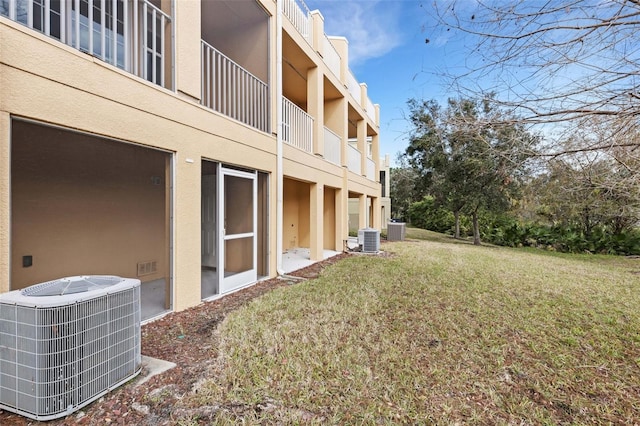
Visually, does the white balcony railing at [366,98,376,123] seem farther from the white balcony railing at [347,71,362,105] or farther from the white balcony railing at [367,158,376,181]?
the white balcony railing at [367,158,376,181]

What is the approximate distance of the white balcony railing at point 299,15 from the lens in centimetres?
750

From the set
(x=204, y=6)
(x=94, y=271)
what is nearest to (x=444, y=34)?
(x=204, y=6)

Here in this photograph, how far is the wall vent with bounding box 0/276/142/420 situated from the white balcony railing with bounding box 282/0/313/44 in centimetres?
718

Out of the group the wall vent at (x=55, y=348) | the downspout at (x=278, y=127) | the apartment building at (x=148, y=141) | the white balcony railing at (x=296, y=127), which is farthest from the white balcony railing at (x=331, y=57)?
the wall vent at (x=55, y=348)

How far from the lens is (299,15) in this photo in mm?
8164

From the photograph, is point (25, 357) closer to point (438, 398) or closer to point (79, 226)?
point (438, 398)

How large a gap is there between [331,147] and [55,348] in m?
9.33

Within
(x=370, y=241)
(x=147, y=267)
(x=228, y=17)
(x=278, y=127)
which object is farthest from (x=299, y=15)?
(x=370, y=241)

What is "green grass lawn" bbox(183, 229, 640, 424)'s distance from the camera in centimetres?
248

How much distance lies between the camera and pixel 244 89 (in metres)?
6.27

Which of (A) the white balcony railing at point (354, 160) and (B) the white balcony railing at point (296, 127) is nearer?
(B) the white balcony railing at point (296, 127)

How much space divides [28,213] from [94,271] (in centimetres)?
128

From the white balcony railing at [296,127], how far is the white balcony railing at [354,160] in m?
3.51

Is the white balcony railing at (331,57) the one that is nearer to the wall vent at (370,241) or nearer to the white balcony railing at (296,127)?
the white balcony railing at (296,127)
